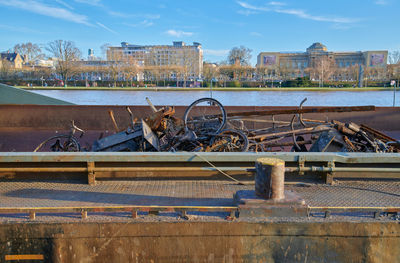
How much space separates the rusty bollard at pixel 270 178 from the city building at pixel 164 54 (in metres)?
89.8

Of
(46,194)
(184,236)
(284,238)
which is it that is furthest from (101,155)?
(284,238)

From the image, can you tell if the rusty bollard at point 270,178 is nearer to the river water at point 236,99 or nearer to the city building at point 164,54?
the river water at point 236,99

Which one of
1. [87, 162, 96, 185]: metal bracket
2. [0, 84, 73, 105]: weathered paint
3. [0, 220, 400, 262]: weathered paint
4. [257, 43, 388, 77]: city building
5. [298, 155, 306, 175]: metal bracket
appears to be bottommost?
[0, 220, 400, 262]: weathered paint

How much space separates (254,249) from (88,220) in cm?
184

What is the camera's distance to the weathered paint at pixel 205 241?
3539mm

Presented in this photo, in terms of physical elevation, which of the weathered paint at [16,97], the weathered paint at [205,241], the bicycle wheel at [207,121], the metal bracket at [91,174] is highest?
the weathered paint at [16,97]

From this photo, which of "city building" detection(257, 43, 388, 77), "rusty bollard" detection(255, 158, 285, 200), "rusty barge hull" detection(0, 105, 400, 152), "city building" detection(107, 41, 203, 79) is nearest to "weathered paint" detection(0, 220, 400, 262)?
"rusty bollard" detection(255, 158, 285, 200)

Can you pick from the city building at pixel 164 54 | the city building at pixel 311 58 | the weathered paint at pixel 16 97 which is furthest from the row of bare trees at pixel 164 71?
the weathered paint at pixel 16 97

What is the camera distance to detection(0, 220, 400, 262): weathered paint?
11.6 ft

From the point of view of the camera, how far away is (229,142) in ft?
20.7

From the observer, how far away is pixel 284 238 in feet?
11.7

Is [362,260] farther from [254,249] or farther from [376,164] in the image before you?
[376,164]

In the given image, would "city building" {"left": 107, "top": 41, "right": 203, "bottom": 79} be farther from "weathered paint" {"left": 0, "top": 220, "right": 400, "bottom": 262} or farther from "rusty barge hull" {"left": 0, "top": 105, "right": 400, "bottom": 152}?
"weathered paint" {"left": 0, "top": 220, "right": 400, "bottom": 262}

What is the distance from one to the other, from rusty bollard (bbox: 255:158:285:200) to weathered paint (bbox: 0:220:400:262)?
0.36 meters
